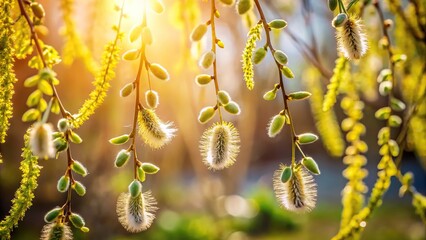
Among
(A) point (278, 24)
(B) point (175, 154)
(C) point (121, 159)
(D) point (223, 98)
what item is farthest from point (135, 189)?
(B) point (175, 154)

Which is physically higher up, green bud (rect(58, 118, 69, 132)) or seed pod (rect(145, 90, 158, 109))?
seed pod (rect(145, 90, 158, 109))

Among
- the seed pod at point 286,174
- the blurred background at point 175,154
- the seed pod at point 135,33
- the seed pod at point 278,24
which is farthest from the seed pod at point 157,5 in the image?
the blurred background at point 175,154

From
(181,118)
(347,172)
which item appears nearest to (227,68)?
(181,118)

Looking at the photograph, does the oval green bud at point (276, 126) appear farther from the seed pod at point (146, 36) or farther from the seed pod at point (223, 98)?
the seed pod at point (146, 36)

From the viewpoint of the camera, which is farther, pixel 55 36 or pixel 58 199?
pixel 58 199

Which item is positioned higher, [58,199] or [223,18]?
[223,18]

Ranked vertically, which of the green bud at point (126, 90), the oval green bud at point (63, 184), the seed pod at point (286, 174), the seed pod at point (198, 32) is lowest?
the seed pod at point (286, 174)

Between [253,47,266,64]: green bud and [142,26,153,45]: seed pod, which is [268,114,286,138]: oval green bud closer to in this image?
[253,47,266,64]: green bud

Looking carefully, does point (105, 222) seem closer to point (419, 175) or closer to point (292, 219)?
point (292, 219)

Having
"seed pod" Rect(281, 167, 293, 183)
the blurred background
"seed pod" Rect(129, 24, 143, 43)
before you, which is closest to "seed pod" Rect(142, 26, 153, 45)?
"seed pod" Rect(129, 24, 143, 43)

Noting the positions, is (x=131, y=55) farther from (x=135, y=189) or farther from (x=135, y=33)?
(x=135, y=189)

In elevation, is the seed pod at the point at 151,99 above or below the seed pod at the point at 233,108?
above
